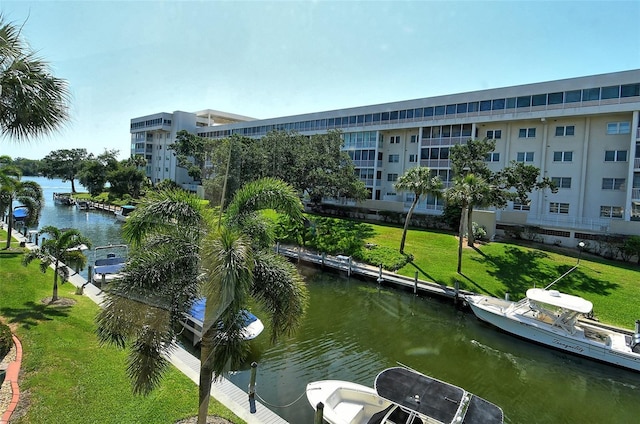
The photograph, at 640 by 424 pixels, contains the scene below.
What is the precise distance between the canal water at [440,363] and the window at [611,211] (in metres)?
20.0

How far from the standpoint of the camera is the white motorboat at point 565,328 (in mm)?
14570

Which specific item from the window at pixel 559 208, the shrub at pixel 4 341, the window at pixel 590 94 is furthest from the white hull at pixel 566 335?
the window at pixel 590 94

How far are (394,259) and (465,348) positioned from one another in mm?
10942

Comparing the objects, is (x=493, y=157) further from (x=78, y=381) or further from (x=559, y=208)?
(x=78, y=381)

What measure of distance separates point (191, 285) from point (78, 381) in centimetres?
480

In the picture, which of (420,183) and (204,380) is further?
(420,183)

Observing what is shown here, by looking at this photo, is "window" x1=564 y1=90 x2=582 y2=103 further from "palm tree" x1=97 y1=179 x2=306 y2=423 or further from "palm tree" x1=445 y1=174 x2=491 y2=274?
"palm tree" x1=97 y1=179 x2=306 y2=423

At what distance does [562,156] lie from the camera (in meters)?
32.8

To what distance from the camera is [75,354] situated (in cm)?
983

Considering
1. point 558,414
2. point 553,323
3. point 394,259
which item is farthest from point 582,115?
point 558,414

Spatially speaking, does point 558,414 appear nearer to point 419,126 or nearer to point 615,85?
point 615,85

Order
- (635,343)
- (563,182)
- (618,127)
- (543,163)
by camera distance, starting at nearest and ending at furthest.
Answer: (635,343) → (618,127) → (563,182) → (543,163)

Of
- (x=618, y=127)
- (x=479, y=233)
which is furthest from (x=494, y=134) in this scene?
(x=479, y=233)

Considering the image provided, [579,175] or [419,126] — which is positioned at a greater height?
[419,126]
